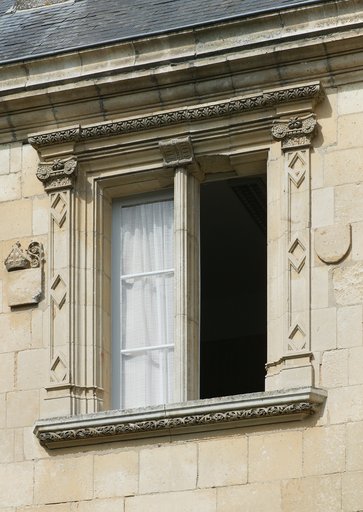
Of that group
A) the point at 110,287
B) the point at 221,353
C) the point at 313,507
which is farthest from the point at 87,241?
the point at 221,353

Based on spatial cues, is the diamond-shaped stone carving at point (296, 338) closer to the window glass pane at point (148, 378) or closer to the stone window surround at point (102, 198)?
the stone window surround at point (102, 198)

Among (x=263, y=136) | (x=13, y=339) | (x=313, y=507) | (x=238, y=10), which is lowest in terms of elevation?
(x=313, y=507)

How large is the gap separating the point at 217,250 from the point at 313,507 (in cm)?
669

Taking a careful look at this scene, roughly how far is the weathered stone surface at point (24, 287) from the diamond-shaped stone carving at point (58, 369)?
0.65m

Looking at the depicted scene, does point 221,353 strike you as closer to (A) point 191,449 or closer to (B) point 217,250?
(B) point 217,250

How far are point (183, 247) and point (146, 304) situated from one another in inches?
28.9

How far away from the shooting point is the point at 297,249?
18.4 m

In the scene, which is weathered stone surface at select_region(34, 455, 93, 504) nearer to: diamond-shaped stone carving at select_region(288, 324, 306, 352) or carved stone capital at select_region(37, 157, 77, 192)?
diamond-shaped stone carving at select_region(288, 324, 306, 352)

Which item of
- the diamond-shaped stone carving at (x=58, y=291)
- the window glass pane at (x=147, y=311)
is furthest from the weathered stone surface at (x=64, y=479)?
the diamond-shaped stone carving at (x=58, y=291)

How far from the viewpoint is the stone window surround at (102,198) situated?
60.5 ft

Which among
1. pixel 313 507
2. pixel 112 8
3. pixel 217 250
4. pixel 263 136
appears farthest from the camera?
pixel 217 250

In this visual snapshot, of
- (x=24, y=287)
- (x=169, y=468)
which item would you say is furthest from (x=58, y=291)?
(x=169, y=468)

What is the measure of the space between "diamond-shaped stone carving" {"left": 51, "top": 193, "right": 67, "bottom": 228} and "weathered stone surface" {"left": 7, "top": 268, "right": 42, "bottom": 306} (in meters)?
0.48

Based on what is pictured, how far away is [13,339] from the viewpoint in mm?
19234
